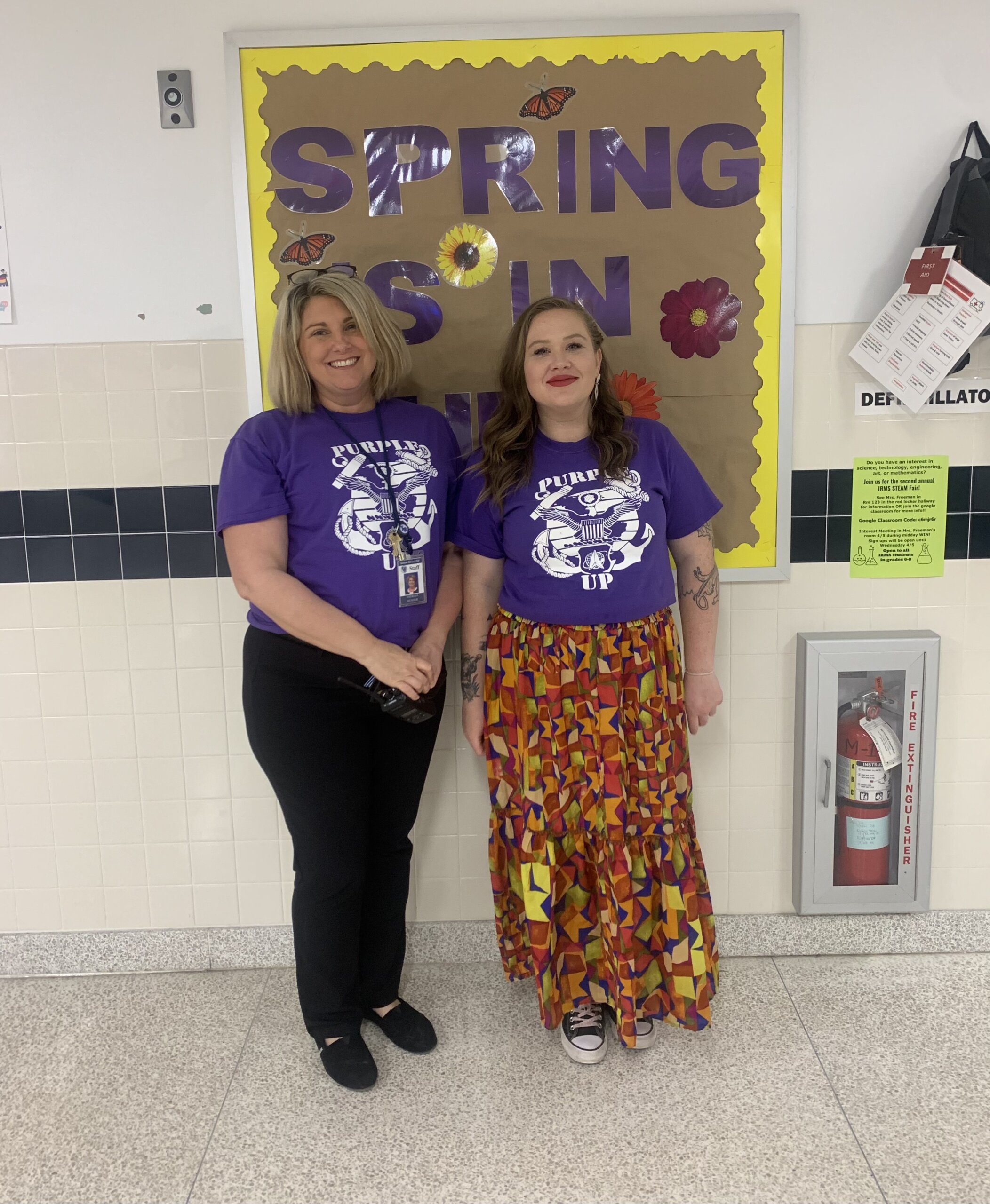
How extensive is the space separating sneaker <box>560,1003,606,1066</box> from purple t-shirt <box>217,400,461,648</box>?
0.96 m

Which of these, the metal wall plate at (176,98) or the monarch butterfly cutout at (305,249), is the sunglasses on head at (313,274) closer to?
the monarch butterfly cutout at (305,249)

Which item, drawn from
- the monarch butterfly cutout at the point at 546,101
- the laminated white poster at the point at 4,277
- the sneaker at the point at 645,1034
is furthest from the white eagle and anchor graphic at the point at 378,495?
the sneaker at the point at 645,1034

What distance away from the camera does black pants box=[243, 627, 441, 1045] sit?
1918mm

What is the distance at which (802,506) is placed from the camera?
2279 mm

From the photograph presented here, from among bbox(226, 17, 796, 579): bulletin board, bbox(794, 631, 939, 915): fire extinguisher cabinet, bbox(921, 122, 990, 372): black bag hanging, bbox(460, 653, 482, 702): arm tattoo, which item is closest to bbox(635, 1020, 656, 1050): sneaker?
bbox(794, 631, 939, 915): fire extinguisher cabinet

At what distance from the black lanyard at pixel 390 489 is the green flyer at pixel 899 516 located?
3.74 ft

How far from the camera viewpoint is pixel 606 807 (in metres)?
1.97

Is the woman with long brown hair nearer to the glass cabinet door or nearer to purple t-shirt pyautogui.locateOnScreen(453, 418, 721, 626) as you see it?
purple t-shirt pyautogui.locateOnScreen(453, 418, 721, 626)

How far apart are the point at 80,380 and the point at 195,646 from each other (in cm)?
70

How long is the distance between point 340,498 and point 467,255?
712mm

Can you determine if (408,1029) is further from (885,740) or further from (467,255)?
(467,255)

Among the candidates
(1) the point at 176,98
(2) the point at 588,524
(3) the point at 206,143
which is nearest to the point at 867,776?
(2) the point at 588,524

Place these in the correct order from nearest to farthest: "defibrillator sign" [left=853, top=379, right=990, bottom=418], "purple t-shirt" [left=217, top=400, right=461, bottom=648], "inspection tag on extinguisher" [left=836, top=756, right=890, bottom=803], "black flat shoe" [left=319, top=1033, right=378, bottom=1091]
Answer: "purple t-shirt" [left=217, top=400, right=461, bottom=648] < "black flat shoe" [left=319, top=1033, right=378, bottom=1091] < "defibrillator sign" [left=853, top=379, right=990, bottom=418] < "inspection tag on extinguisher" [left=836, top=756, right=890, bottom=803]

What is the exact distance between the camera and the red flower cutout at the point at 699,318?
7.13 ft
